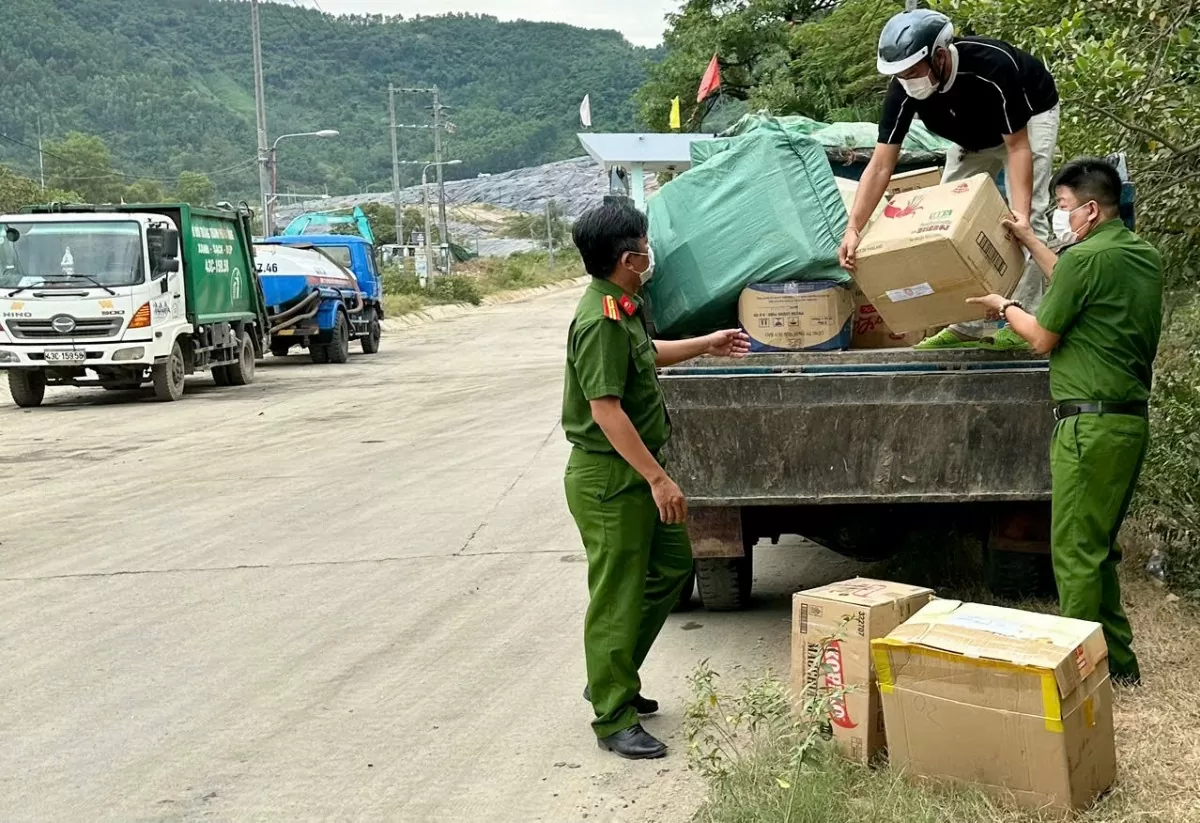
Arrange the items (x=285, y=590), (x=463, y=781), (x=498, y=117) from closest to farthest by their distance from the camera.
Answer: (x=463, y=781), (x=285, y=590), (x=498, y=117)

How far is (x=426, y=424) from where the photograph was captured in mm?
14570

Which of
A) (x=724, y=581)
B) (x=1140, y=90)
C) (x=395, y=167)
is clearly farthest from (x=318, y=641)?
(x=395, y=167)

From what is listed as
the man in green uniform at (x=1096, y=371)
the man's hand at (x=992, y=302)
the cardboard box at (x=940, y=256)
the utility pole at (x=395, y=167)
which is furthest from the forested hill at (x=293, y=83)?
the man in green uniform at (x=1096, y=371)

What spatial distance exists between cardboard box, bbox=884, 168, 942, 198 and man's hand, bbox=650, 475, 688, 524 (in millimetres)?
2323

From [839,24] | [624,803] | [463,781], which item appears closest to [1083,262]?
[624,803]

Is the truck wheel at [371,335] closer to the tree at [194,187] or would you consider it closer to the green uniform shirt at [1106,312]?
the green uniform shirt at [1106,312]

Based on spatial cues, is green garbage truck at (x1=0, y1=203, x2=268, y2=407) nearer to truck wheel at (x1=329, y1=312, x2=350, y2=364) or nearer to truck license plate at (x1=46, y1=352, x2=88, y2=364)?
truck license plate at (x1=46, y1=352, x2=88, y2=364)

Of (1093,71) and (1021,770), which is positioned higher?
(1093,71)

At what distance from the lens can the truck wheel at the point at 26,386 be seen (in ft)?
58.8

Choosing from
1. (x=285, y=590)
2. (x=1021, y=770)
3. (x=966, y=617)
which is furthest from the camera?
(x=285, y=590)

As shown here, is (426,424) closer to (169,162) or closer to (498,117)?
(169,162)

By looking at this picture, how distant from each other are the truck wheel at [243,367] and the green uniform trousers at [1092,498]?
1767 cm

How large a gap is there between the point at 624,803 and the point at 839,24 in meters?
21.4

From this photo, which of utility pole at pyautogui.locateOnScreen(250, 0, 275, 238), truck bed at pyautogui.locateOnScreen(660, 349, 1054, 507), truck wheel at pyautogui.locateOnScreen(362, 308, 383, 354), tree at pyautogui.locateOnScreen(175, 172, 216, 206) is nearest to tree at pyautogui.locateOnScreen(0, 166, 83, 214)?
utility pole at pyautogui.locateOnScreen(250, 0, 275, 238)
